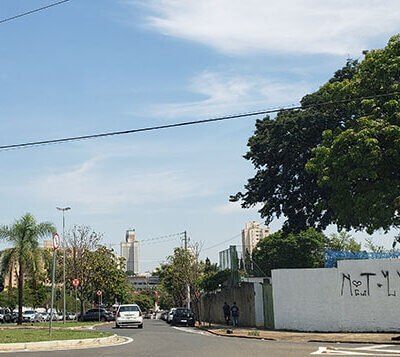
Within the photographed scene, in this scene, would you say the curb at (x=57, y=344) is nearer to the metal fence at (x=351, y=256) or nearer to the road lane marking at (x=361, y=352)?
the road lane marking at (x=361, y=352)

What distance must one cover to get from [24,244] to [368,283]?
1066 inches

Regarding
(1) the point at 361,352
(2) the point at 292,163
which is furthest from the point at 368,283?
(2) the point at 292,163

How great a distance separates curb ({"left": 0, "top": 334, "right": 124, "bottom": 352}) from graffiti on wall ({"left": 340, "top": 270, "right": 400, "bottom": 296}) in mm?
10524

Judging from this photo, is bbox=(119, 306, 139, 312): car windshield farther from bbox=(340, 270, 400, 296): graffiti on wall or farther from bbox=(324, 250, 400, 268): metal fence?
bbox=(340, 270, 400, 296): graffiti on wall

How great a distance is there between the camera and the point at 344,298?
2561 centimetres

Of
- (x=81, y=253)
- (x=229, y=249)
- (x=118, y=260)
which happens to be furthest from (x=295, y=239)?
(x=229, y=249)

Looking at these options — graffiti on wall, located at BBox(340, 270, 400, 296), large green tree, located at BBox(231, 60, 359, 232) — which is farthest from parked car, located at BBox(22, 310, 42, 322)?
graffiti on wall, located at BBox(340, 270, 400, 296)

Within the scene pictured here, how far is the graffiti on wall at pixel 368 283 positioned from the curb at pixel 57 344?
1052cm

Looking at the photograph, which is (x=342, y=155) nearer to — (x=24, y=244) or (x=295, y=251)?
(x=24, y=244)

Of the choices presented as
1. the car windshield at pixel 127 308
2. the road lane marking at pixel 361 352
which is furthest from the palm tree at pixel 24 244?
the road lane marking at pixel 361 352

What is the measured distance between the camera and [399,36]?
30.1 meters

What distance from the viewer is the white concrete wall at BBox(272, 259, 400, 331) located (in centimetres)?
2467

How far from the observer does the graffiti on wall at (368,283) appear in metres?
24.7

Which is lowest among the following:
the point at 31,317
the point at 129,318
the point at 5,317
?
the point at 31,317
